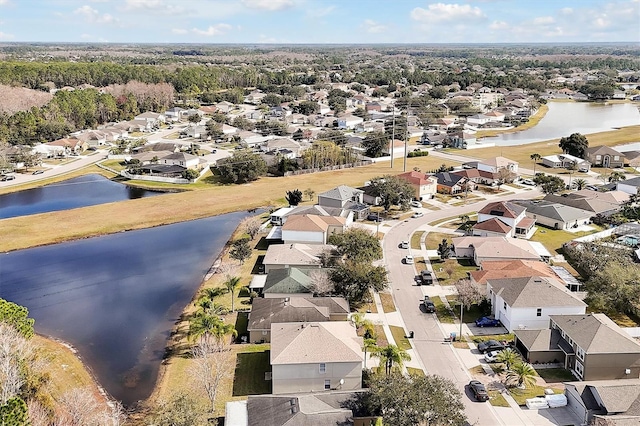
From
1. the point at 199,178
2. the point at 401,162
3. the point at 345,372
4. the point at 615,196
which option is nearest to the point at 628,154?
the point at 615,196

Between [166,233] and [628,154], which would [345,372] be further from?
[628,154]

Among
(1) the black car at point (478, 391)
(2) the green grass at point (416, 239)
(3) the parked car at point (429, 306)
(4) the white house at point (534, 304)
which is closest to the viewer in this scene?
(1) the black car at point (478, 391)

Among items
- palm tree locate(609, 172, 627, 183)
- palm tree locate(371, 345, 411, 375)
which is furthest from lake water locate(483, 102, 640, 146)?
palm tree locate(371, 345, 411, 375)

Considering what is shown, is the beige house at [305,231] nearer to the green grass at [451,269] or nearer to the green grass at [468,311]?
the green grass at [451,269]

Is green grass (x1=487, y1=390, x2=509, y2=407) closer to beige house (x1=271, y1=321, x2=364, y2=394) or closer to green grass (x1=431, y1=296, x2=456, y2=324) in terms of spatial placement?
beige house (x1=271, y1=321, x2=364, y2=394)

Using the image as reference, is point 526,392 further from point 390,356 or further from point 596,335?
point 390,356

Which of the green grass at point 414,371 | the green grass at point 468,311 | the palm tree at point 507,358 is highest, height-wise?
the palm tree at point 507,358

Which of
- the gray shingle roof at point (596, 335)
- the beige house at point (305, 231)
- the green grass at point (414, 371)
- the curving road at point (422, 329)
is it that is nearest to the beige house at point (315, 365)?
the green grass at point (414, 371)
